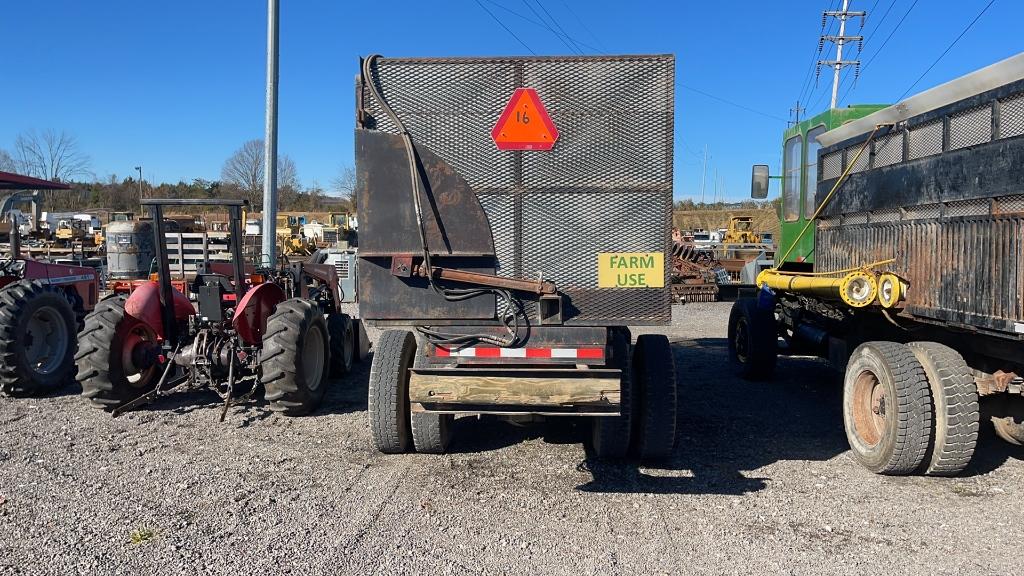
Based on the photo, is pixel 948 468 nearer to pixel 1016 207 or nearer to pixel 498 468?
pixel 1016 207

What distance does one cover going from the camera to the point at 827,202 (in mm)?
7141

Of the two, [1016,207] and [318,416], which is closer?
[1016,207]

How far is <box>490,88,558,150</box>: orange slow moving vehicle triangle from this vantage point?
475 cm

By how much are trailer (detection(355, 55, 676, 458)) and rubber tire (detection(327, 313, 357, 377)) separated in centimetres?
382

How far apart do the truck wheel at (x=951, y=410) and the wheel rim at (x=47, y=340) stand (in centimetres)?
→ 828

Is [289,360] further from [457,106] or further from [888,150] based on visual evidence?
[888,150]

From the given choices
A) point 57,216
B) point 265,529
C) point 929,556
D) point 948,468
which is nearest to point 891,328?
point 948,468

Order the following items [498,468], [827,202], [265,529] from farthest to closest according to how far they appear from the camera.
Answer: [827,202] < [498,468] < [265,529]

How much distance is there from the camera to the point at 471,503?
472cm

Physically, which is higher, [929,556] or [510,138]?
[510,138]

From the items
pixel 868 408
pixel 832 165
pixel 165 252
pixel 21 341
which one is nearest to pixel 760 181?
pixel 832 165

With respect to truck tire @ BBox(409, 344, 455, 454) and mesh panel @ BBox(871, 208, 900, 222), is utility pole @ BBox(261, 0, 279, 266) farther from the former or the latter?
mesh panel @ BBox(871, 208, 900, 222)

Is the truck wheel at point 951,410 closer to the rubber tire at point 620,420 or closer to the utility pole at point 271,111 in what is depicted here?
the rubber tire at point 620,420

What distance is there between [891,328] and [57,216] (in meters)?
39.1
